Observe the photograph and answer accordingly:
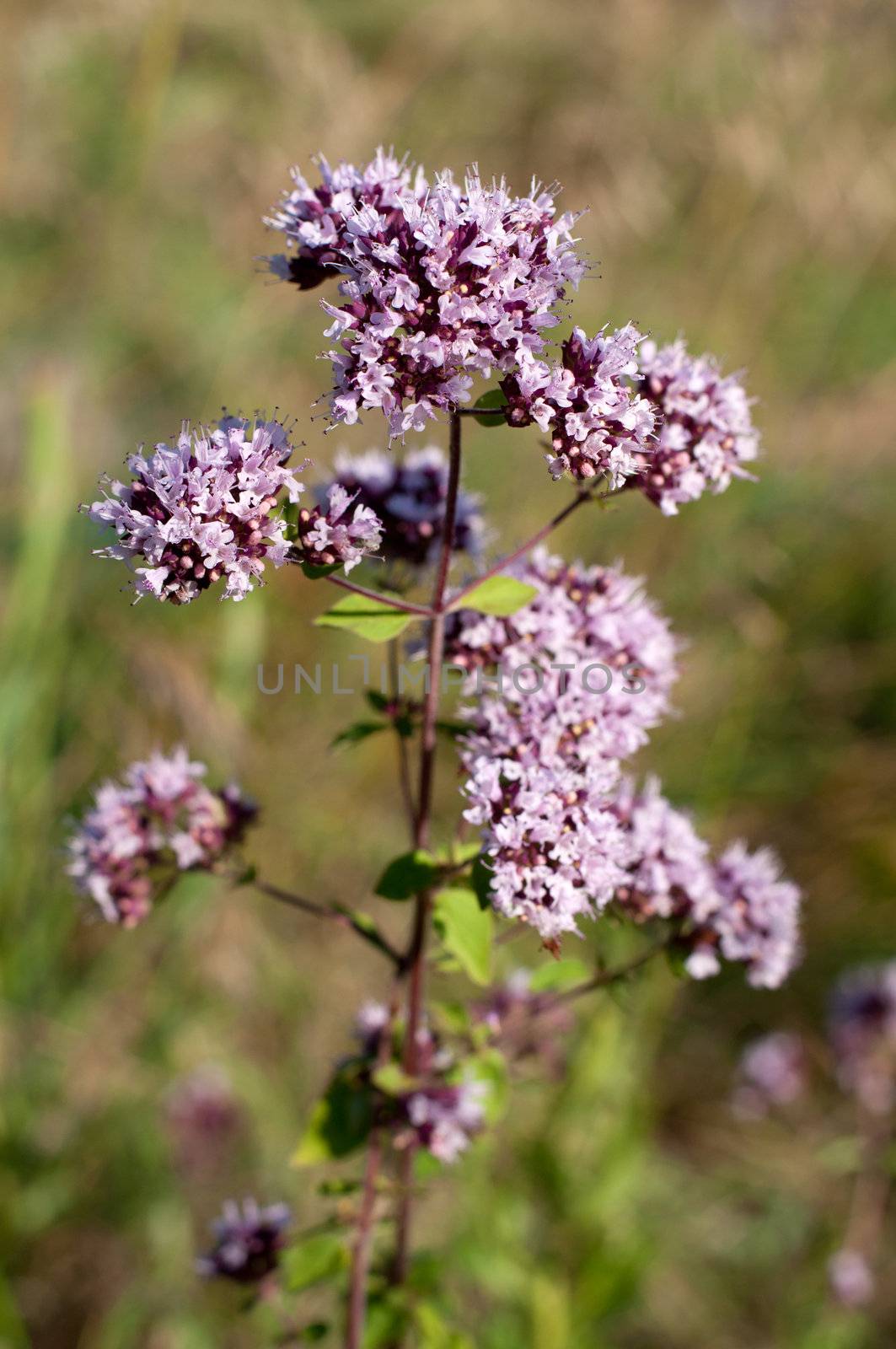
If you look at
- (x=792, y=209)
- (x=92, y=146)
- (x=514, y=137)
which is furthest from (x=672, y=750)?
(x=514, y=137)

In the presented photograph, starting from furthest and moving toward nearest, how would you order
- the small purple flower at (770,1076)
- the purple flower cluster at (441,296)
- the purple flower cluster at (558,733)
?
the small purple flower at (770,1076) < the purple flower cluster at (558,733) < the purple flower cluster at (441,296)

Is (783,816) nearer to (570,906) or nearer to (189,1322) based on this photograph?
(189,1322)

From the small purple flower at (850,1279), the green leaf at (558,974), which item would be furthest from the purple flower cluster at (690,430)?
the small purple flower at (850,1279)

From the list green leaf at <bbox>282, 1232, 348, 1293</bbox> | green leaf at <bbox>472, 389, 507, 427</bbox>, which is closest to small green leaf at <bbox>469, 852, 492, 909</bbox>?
green leaf at <bbox>472, 389, 507, 427</bbox>

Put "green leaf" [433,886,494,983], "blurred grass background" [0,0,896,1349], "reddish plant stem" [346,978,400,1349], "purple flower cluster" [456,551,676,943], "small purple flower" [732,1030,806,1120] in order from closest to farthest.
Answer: "purple flower cluster" [456,551,676,943] → "green leaf" [433,886,494,983] → "reddish plant stem" [346,978,400,1349] → "blurred grass background" [0,0,896,1349] → "small purple flower" [732,1030,806,1120]

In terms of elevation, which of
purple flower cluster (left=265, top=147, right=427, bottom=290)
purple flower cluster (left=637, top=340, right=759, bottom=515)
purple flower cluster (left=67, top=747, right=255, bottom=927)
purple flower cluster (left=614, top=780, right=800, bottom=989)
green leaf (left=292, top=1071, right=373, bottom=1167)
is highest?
purple flower cluster (left=265, top=147, right=427, bottom=290)

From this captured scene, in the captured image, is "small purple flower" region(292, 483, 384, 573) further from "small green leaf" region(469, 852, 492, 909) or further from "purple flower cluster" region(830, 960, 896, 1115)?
"purple flower cluster" region(830, 960, 896, 1115)

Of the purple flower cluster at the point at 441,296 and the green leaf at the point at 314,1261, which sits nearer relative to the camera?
the purple flower cluster at the point at 441,296

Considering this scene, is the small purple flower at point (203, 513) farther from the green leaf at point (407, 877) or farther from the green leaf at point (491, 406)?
the green leaf at point (407, 877)
